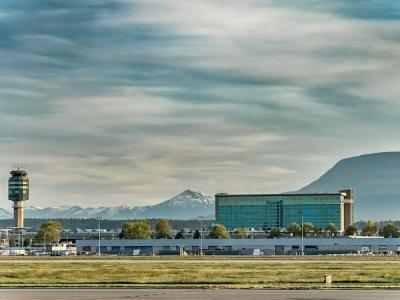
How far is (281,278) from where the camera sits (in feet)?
282

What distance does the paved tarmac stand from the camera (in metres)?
60.4

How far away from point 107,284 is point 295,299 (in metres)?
23.1

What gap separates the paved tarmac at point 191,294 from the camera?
198 feet

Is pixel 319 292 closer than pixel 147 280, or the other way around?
pixel 319 292

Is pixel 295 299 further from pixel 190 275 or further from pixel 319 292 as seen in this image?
pixel 190 275

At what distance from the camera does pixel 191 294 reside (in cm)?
6319

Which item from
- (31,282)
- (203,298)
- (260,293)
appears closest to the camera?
(203,298)

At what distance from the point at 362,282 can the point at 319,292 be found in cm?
1414

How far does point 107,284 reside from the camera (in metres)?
76.9

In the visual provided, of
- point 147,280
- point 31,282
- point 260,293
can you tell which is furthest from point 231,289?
point 31,282

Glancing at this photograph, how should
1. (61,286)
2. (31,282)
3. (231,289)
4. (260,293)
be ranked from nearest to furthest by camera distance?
(260,293)
(231,289)
(61,286)
(31,282)

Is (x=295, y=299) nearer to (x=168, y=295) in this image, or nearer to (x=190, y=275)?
(x=168, y=295)

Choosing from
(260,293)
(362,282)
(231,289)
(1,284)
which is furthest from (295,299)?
(1,284)

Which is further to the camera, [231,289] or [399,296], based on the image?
[231,289]
